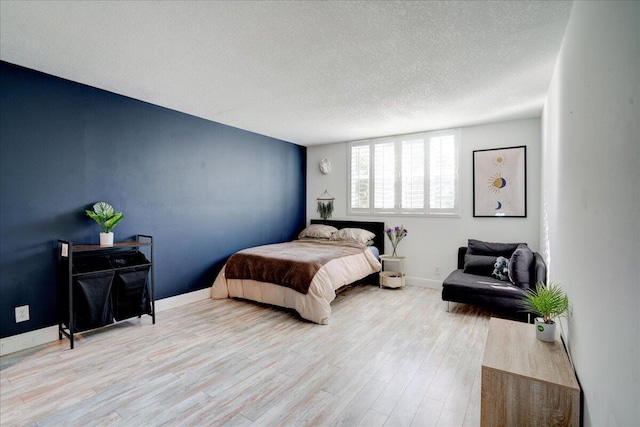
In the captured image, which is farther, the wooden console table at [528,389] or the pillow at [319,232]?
the pillow at [319,232]

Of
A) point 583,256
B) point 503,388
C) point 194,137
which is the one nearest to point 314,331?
point 503,388

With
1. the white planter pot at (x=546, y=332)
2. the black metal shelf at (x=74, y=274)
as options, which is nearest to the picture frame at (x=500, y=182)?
the white planter pot at (x=546, y=332)

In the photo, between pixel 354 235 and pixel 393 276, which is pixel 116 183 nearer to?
pixel 354 235

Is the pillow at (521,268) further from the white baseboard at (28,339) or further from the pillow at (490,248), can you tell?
the white baseboard at (28,339)

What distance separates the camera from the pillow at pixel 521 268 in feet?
11.4

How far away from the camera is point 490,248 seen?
426 centimetres

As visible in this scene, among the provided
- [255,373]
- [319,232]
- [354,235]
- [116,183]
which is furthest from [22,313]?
[354,235]

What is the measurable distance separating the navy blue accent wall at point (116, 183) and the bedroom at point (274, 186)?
0.01 metres

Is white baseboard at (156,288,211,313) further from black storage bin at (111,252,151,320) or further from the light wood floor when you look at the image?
black storage bin at (111,252,151,320)

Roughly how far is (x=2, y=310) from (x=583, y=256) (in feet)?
14.2

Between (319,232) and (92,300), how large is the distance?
11.2 ft

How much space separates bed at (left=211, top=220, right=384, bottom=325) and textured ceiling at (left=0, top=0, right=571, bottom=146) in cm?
192

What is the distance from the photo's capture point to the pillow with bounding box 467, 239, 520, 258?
416cm

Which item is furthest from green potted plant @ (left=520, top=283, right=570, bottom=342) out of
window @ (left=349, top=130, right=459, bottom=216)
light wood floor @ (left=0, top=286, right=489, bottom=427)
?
window @ (left=349, top=130, right=459, bottom=216)
